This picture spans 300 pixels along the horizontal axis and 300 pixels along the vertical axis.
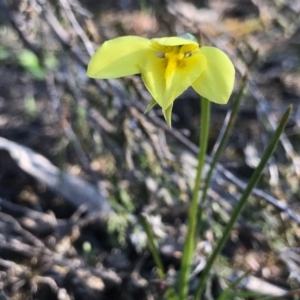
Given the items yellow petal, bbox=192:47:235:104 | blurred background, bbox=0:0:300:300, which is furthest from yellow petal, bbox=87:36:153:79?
blurred background, bbox=0:0:300:300

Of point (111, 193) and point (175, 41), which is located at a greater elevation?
point (175, 41)

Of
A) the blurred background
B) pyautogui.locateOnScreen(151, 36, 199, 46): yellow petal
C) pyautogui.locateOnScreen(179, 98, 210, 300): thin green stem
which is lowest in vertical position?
the blurred background

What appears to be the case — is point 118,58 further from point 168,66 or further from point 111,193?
point 111,193

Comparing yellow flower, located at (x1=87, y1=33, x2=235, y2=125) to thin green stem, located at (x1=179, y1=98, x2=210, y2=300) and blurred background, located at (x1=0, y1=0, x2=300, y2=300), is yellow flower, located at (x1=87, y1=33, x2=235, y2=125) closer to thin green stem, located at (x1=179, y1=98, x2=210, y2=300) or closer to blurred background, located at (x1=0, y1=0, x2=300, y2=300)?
thin green stem, located at (x1=179, y1=98, x2=210, y2=300)

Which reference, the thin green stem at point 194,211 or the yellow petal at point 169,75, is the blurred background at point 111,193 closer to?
the thin green stem at point 194,211

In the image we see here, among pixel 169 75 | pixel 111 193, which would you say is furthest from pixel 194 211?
pixel 111 193

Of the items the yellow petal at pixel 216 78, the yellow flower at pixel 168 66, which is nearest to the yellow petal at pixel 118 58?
the yellow flower at pixel 168 66

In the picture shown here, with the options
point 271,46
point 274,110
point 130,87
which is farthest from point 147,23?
point 130,87
